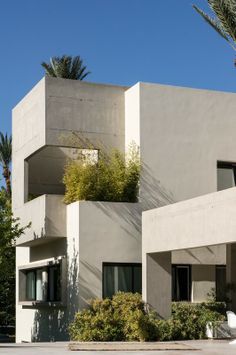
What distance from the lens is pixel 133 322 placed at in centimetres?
2175

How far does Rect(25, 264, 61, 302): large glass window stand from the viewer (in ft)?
84.9

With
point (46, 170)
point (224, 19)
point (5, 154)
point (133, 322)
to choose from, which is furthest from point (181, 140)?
point (5, 154)

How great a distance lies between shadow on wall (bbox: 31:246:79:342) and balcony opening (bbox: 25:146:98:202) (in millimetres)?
4404

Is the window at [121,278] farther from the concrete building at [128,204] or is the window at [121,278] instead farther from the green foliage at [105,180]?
the green foliage at [105,180]

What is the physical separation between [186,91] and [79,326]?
9230mm

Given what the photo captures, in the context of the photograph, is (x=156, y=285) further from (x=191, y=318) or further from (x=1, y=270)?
(x=1, y=270)

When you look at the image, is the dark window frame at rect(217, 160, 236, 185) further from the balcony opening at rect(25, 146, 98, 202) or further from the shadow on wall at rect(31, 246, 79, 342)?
the shadow on wall at rect(31, 246, 79, 342)

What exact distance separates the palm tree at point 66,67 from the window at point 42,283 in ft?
55.5

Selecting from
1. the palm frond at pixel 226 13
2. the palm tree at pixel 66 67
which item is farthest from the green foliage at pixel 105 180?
the palm tree at pixel 66 67

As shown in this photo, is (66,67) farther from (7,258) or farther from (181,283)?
(181,283)

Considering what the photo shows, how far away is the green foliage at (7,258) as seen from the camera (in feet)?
75.5

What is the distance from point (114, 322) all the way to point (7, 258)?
8294mm

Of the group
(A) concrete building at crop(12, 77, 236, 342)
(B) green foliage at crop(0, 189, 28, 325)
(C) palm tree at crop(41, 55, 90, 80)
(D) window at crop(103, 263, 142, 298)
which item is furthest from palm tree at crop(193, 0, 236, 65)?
Answer: (C) palm tree at crop(41, 55, 90, 80)

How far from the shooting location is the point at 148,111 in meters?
24.8
